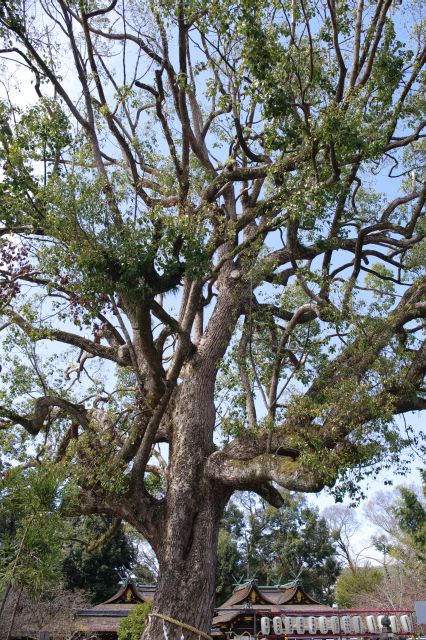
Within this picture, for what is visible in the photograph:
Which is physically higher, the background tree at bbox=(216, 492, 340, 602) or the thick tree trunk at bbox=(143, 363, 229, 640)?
the background tree at bbox=(216, 492, 340, 602)

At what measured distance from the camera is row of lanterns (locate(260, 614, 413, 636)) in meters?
13.3

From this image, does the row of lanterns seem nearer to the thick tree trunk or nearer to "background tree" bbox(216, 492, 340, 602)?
the thick tree trunk

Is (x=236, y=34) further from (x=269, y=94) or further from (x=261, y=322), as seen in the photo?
(x=261, y=322)

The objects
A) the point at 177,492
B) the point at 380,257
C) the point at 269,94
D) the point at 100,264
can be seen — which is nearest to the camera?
the point at 100,264

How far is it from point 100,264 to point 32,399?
11.8 feet

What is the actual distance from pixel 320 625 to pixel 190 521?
9810 mm

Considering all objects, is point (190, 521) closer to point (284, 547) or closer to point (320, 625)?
point (320, 625)

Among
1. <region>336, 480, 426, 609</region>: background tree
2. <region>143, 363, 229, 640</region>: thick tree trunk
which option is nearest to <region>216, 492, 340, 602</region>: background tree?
<region>336, 480, 426, 609</region>: background tree

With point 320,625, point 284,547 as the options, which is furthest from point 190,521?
point 284,547

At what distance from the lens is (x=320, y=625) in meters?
14.1

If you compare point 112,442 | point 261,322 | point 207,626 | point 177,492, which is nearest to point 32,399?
point 112,442

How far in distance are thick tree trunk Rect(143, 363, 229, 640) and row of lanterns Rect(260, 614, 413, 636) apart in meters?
8.10

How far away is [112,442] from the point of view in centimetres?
676

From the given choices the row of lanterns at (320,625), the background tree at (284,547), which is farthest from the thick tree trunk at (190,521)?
the background tree at (284,547)
